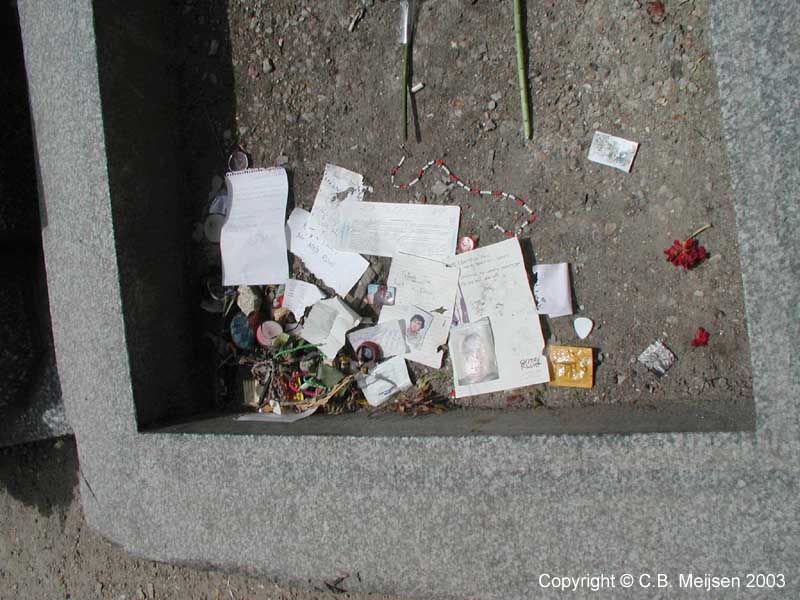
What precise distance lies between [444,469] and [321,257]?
3.62 ft

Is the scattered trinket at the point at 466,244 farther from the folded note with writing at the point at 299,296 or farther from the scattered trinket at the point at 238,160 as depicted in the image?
the scattered trinket at the point at 238,160

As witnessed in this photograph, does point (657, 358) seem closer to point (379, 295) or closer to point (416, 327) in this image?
point (416, 327)

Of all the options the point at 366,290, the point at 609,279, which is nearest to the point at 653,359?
the point at 609,279

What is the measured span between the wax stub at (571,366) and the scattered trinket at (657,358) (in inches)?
7.6

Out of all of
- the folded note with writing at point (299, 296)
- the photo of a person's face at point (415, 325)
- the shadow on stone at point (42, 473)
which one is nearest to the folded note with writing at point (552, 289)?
the photo of a person's face at point (415, 325)

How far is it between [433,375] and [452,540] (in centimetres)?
72

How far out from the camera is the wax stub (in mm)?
2257

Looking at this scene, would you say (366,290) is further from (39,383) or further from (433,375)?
(39,383)

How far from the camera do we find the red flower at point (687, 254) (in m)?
2.15

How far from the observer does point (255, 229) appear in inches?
103

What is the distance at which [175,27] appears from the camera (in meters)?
2.72

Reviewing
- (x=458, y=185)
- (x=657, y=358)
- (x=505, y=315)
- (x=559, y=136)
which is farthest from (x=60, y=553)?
(x=559, y=136)

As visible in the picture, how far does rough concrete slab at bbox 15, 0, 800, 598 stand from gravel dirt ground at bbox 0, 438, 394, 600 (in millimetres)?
705

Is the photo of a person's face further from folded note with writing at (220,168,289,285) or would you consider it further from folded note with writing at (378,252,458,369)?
folded note with writing at (220,168,289,285)
